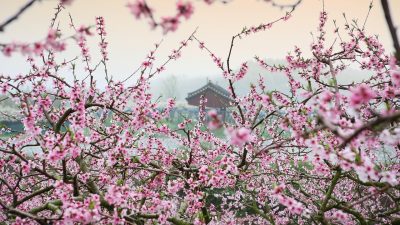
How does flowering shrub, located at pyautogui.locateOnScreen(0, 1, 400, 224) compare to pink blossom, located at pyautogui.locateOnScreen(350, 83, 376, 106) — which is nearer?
pink blossom, located at pyautogui.locateOnScreen(350, 83, 376, 106)

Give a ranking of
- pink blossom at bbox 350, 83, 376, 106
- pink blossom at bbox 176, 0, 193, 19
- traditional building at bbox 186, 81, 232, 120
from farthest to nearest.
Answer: traditional building at bbox 186, 81, 232, 120
pink blossom at bbox 176, 0, 193, 19
pink blossom at bbox 350, 83, 376, 106

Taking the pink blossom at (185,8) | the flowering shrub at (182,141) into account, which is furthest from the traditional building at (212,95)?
the pink blossom at (185,8)

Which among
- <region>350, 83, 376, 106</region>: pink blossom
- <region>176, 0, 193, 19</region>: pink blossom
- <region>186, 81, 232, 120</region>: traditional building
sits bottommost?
<region>350, 83, 376, 106</region>: pink blossom

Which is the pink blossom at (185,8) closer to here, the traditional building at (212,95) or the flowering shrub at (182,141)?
the flowering shrub at (182,141)

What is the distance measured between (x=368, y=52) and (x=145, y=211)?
229 inches

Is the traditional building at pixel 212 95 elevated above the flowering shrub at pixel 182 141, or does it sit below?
above

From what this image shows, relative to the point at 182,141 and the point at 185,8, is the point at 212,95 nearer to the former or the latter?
the point at 182,141

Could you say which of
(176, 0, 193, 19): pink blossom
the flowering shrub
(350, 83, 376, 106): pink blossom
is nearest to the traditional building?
the flowering shrub

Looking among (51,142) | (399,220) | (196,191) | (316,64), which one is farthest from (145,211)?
(316,64)

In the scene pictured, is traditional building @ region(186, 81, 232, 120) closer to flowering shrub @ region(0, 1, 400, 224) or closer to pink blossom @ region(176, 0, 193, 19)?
flowering shrub @ region(0, 1, 400, 224)

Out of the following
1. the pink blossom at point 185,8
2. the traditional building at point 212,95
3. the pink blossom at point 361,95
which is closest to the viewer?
the pink blossom at point 361,95

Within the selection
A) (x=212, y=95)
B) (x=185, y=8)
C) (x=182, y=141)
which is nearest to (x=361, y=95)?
(x=185, y=8)

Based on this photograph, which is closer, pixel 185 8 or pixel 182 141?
pixel 185 8

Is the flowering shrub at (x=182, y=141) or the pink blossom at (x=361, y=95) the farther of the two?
the flowering shrub at (x=182, y=141)
